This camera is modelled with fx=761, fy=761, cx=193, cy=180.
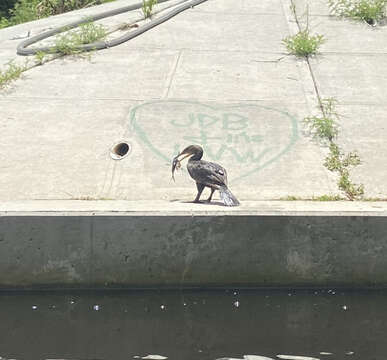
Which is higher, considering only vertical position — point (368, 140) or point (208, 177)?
point (368, 140)

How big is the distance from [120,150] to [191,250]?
2.03 metres

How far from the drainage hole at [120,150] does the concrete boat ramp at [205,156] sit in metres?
0.02

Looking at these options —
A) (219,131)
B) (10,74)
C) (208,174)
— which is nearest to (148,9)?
(10,74)

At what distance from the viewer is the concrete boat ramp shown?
20.9ft

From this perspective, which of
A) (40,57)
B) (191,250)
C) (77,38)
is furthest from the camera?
(77,38)

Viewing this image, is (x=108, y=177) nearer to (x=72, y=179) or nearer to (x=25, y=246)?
(x=72, y=179)

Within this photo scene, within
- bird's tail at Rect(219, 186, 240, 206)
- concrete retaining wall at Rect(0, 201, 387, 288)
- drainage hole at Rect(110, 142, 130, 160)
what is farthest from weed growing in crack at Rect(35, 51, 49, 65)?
bird's tail at Rect(219, 186, 240, 206)

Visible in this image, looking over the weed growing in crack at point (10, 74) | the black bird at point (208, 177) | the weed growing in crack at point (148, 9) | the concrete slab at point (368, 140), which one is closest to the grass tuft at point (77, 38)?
the weed growing in crack at point (10, 74)

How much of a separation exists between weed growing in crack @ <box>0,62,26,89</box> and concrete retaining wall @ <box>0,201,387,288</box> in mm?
3754

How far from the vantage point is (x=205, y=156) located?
7.88 meters

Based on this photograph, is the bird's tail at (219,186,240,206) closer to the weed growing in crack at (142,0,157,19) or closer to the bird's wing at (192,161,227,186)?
the bird's wing at (192,161,227,186)

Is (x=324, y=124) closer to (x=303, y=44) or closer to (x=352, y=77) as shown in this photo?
(x=352, y=77)

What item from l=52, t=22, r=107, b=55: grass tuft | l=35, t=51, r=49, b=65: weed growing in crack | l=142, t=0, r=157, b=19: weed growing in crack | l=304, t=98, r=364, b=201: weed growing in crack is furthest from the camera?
l=142, t=0, r=157, b=19: weed growing in crack

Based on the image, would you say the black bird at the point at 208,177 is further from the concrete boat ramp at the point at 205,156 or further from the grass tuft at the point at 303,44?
the grass tuft at the point at 303,44
